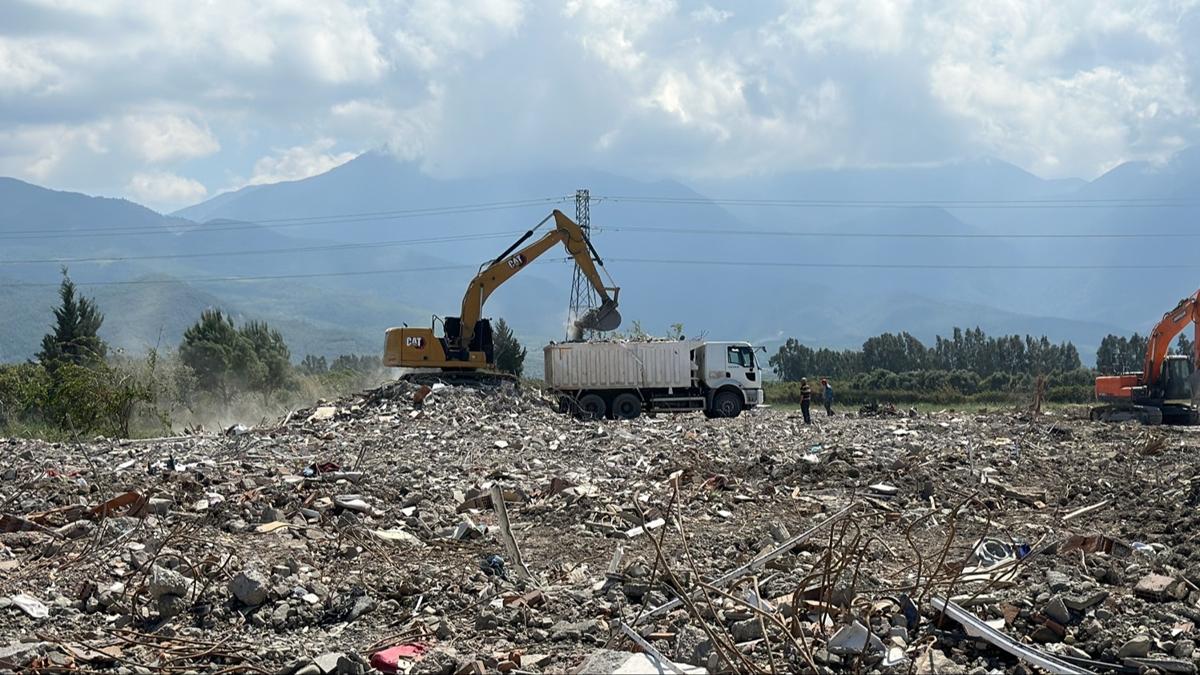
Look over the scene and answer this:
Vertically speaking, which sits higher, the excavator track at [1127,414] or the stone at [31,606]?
the excavator track at [1127,414]

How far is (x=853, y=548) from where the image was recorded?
6.99 m

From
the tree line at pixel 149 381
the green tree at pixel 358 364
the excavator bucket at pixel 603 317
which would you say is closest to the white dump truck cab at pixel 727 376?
the excavator bucket at pixel 603 317

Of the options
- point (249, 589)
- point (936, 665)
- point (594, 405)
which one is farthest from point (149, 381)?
point (936, 665)

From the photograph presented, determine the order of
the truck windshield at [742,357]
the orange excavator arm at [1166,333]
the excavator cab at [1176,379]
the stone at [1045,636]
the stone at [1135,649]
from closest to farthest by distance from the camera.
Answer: the stone at [1135,649], the stone at [1045,636], the orange excavator arm at [1166,333], the excavator cab at [1176,379], the truck windshield at [742,357]

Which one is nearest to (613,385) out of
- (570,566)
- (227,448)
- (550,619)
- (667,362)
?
(667,362)

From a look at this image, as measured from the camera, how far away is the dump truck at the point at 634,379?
92.6 ft

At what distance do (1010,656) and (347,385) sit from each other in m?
35.6

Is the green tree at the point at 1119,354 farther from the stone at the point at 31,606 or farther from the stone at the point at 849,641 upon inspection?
the stone at the point at 31,606

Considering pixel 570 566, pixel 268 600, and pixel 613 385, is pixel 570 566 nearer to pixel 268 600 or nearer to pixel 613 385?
pixel 268 600

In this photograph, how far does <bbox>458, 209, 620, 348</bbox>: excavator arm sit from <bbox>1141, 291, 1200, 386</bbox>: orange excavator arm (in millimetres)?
12823

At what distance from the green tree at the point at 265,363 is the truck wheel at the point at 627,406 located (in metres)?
14.9

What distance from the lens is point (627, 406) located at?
92.6ft

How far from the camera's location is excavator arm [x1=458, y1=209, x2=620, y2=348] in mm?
25719

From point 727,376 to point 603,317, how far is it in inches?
189
